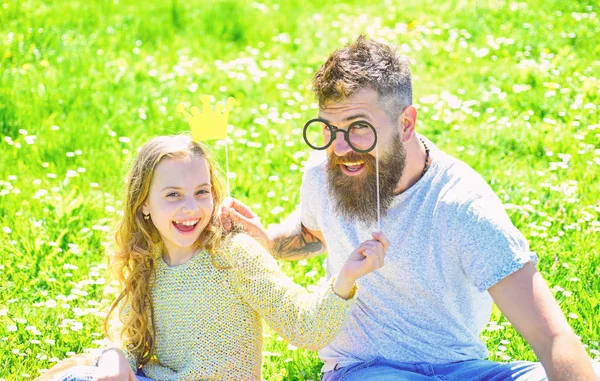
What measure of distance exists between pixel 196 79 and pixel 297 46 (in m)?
1.03

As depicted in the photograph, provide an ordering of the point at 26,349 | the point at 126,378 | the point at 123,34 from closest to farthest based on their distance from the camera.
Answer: the point at 126,378 → the point at 26,349 → the point at 123,34

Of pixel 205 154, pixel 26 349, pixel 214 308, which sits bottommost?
pixel 26 349

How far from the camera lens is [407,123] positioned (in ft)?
11.0

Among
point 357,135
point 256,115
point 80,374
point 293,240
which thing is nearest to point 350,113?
point 357,135

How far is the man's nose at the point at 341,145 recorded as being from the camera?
3.27 metres

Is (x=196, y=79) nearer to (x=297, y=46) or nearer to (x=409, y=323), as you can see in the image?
(x=297, y=46)

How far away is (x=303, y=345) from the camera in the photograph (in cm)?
319

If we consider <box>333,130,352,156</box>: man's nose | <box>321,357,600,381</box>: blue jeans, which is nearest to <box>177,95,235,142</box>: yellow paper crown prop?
<box>333,130,352,156</box>: man's nose

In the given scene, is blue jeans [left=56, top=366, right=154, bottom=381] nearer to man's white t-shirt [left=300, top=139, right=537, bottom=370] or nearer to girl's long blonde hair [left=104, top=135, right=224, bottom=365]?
girl's long blonde hair [left=104, top=135, right=224, bottom=365]

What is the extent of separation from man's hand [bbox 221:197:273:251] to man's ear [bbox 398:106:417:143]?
0.69 meters

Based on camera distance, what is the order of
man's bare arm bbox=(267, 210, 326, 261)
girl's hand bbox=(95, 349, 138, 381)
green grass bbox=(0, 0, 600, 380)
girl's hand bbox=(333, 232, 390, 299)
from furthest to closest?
1. green grass bbox=(0, 0, 600, 380)
2. man's bare arm bbox=(267, 210, 326, 261)
3. girl's hand bbox=(95, 349, 138, 381)
4. girl's hand bbox=(333, 232, 390, 299)

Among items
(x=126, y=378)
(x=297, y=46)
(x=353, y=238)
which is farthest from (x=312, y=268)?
(x=297, y=46)

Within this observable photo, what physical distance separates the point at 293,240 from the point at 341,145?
749mm

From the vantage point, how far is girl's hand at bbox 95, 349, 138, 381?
3121 mm
